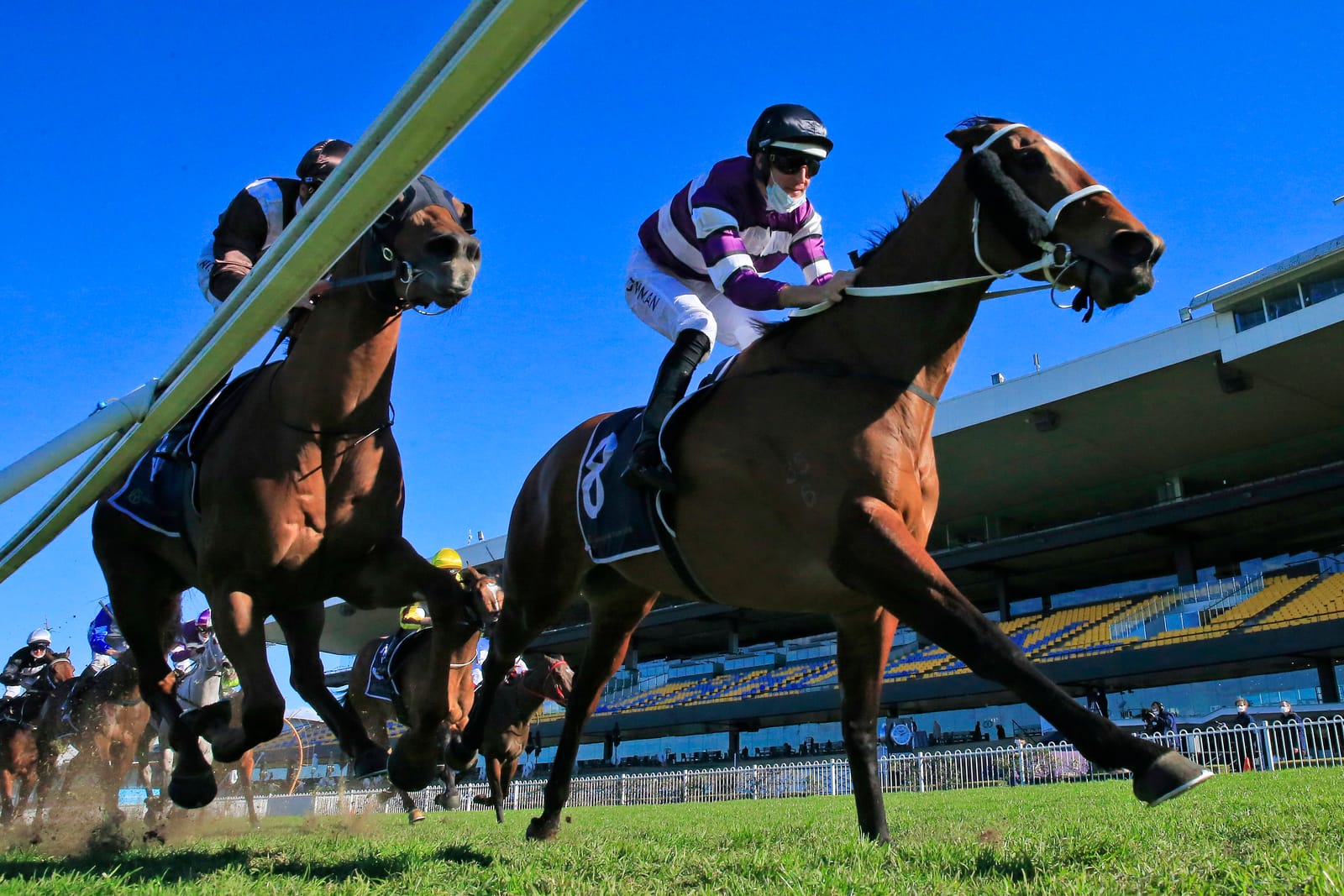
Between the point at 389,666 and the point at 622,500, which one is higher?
the point at 622,500

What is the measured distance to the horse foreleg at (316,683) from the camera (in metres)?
4.95

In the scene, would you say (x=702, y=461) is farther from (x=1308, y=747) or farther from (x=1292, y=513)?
(x=1292, y=513)

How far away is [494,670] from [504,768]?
482cm

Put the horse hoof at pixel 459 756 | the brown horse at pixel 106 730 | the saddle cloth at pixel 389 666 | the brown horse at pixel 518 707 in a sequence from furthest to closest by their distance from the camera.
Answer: the brown horse at pixel 106 730 < the saddle cloth at pixel 389 666 < the brown horse at pixel 518 707 < the horse hoof at pixel 459 756

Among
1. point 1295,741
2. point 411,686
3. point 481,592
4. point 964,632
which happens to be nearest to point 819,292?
point 964,632

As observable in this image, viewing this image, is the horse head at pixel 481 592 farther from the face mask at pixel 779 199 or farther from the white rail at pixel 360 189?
the face mask at pixel 779 199

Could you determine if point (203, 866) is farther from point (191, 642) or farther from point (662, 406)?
point (191, 642)

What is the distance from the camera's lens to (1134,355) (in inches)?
1045

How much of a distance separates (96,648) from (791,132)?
11192 mm

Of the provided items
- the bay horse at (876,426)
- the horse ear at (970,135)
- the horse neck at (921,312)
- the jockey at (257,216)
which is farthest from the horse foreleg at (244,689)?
the horse ear at (970,135)

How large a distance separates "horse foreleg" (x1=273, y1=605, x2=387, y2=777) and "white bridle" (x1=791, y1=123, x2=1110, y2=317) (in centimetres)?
288

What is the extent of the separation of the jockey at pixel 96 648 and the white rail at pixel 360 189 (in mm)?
10226

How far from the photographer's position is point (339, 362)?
4902 millimetres

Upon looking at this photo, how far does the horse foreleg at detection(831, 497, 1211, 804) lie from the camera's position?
119 inches
